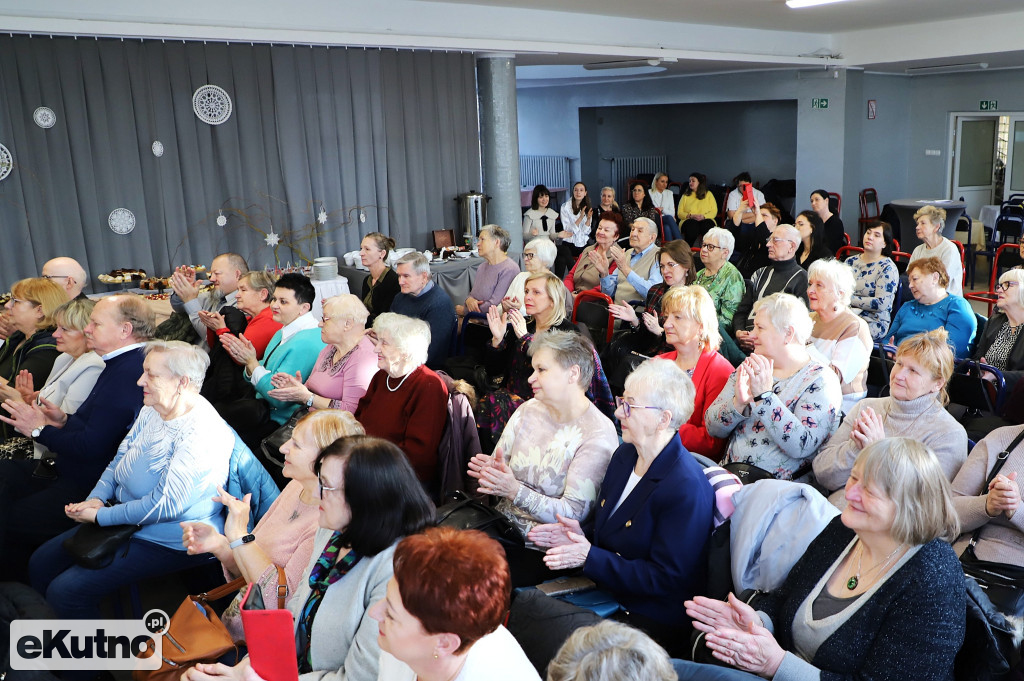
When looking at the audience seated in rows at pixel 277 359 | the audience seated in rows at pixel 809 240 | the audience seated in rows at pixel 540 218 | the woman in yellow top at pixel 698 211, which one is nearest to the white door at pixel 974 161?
the woman in yellow top at pixel 698 211

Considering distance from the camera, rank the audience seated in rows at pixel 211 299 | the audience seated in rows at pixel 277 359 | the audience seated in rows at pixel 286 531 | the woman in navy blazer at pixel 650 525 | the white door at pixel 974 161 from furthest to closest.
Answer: the white door at pixel 974 161 → the audience seated in rows at pixel 211 299 → the audience seated in rows at pixel 277 359 → the audience seated in rows at pixel 286 531 → the woman in navy blazer at pixel 650 525

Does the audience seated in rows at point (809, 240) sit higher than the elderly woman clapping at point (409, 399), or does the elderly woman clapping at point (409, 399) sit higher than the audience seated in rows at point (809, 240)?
the audience seated in rows at point (809, 240)

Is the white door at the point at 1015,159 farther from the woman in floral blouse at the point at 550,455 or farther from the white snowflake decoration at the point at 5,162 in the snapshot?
the white snowflake decoration at the point at 5,162

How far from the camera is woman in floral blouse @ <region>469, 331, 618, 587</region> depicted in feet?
9.20

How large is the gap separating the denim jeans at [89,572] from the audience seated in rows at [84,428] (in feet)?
1.26

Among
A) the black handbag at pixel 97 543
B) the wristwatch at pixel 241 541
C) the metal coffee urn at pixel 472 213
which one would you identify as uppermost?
the metal coffee urn at pixel 472 213

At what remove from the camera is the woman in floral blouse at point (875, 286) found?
5.51 meters

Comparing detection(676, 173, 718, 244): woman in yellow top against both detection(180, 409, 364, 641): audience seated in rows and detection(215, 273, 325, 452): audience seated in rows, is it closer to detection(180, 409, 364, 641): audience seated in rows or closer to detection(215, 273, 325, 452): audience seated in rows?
detection(215, 273, 325, 452): audience seated in rows

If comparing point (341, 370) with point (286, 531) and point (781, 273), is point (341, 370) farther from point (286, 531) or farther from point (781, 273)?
point (781, 273)

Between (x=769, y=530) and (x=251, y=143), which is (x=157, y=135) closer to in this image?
(x=251, y=143)

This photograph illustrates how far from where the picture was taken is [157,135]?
22.7 feet

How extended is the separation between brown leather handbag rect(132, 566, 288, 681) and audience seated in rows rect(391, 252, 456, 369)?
2647 millimetres

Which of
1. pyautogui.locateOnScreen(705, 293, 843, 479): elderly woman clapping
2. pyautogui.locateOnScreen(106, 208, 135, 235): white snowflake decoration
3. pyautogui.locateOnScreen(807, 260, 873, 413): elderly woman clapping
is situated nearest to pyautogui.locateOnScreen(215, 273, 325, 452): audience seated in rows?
pyautogui.locateOnScreen(705, 293, 843, 479): elderly woman clapping

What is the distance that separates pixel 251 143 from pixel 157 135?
807 mm
